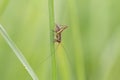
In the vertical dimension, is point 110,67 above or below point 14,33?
below

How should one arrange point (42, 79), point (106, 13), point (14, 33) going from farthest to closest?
1. point (106, 13)
2. point (14, 33)
3. point (42, 79)

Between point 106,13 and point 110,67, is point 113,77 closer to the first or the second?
point 110,67

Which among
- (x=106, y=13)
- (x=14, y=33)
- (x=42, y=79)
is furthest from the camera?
(x=106, y=13)

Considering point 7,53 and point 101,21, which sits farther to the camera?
point 101,21

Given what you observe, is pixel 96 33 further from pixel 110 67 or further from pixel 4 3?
pixel 4 3

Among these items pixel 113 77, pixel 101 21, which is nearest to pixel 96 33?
pixel 101 21

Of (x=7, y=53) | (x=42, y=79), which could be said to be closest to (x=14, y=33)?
(x=7, y=53)
